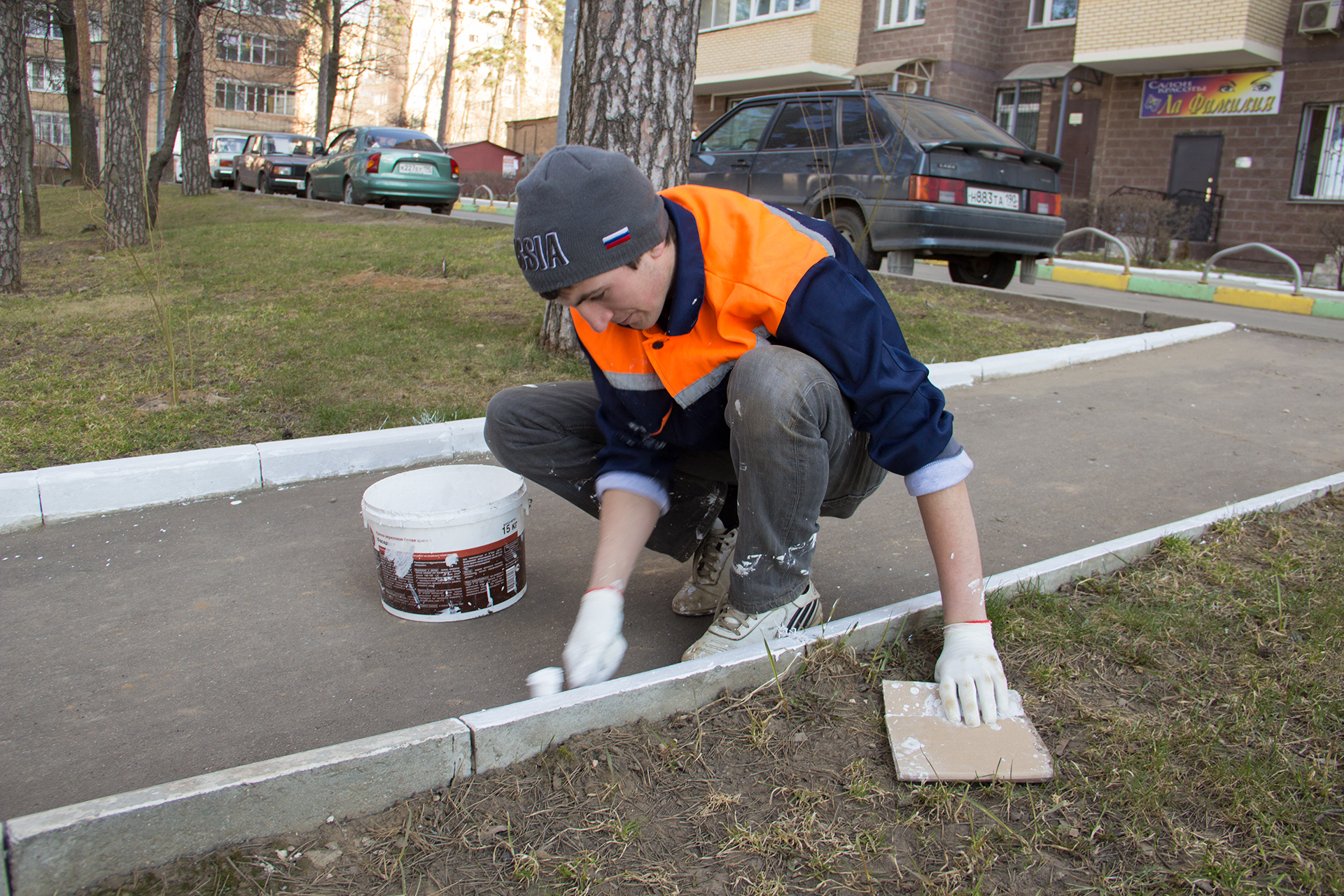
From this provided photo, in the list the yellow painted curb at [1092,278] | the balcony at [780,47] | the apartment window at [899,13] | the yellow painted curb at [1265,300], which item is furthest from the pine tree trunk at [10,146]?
the apartment window at [899,13]

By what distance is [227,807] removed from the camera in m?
1.61

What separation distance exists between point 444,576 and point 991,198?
673cm

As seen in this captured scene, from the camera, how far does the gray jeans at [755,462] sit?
6.42 ft

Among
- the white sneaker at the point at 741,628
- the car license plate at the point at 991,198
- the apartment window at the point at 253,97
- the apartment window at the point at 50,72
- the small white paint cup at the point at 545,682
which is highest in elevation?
the apartment window at the point at 253,97

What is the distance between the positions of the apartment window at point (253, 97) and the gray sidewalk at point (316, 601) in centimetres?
5462

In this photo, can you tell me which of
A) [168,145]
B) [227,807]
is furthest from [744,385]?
[168,145]

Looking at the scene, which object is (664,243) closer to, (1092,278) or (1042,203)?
(1042,203)

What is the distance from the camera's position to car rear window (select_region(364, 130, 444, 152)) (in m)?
15.2

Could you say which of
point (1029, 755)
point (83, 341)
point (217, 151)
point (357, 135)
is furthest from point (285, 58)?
point (1029, 755)

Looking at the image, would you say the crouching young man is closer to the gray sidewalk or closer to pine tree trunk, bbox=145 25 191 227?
the gray sidewalk

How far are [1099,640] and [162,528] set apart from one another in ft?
9.75

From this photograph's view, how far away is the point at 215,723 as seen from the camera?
2.08m

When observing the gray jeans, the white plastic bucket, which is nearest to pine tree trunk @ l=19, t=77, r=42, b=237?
the white plastic bucket

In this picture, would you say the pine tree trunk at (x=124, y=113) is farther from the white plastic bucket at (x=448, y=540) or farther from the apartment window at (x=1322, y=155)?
the apartment window at (x=1322, y=155)
